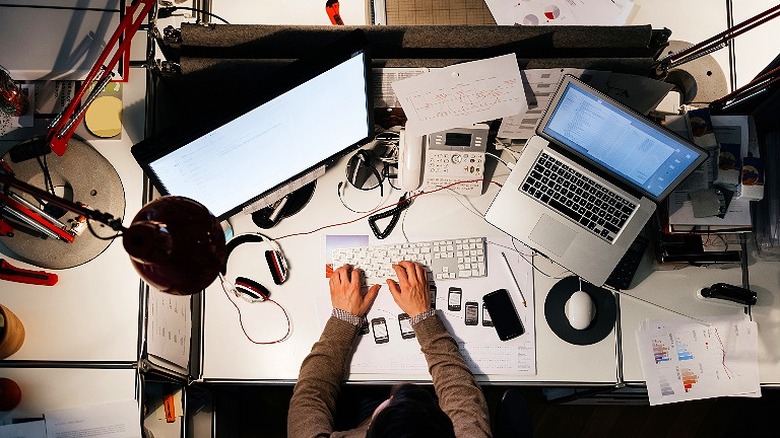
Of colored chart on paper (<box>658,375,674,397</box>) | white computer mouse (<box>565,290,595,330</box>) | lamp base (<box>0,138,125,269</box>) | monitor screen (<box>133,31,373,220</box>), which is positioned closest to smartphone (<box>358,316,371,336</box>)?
monitor screen (<box>133,31,373,220</box>)

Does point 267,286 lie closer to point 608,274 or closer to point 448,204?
point 448,204

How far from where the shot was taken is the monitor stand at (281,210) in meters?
1.55

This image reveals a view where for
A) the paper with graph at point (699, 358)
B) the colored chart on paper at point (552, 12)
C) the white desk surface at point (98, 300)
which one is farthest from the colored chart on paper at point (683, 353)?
the white desk surface at point (98, 300)

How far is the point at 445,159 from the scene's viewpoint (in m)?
1.52

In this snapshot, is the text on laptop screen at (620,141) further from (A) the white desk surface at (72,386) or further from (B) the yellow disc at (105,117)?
(A) the white desk surface at (72,386)

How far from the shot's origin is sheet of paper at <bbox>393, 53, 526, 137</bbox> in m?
1.25

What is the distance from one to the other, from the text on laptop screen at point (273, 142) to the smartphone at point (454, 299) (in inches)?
16.9

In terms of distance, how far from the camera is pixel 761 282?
1.54 metres

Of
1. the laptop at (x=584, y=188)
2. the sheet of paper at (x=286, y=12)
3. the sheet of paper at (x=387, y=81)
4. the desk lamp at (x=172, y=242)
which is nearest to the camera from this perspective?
the desk lamp at (x=172, y=242)

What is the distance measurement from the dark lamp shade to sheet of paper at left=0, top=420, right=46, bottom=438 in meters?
0.46

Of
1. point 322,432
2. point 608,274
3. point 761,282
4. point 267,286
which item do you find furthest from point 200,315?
point 761,282

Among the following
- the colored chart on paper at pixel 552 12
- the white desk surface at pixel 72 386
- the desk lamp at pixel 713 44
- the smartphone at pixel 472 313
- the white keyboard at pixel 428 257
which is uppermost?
the colored chart on paper at pixel 552 12

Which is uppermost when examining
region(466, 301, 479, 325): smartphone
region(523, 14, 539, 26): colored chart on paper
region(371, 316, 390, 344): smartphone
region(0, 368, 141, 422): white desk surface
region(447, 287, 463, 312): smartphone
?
region(523, 14, 539, 26): colored chart on paper

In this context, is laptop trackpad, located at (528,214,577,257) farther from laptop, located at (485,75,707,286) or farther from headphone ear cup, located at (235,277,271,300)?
headphone ear cup, located at (235,277,271,300)
